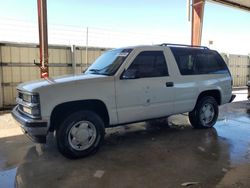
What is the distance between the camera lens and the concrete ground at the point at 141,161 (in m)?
3.74

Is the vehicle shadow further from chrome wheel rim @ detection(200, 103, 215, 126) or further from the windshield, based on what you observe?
the windshield

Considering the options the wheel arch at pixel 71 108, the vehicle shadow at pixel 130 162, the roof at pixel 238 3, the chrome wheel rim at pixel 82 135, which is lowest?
the vehicle shadow at pixel 130 162

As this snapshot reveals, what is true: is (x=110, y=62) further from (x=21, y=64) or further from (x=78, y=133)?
(x=21, y=64)

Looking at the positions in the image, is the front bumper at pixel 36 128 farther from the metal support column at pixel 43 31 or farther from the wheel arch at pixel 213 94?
the metal support column at pixel 43 31

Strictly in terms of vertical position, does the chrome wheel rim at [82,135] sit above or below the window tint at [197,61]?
below

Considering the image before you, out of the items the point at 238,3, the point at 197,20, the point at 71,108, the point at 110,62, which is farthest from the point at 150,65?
the point at 238,3

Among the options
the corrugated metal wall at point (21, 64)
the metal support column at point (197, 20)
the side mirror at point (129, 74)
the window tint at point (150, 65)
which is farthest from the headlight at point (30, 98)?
the metal support column at point (197, 20)

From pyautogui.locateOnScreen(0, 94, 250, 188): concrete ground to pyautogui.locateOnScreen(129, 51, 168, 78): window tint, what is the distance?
1.44 meters

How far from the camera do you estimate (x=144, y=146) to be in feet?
17.4

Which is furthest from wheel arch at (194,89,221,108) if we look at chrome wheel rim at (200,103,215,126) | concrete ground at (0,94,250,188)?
concrete ground at (0,94,250,188)

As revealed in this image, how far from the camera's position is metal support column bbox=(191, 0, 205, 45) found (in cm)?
1252

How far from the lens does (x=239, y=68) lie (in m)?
17.7

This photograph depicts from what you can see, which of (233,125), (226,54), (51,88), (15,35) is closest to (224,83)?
(233,125)

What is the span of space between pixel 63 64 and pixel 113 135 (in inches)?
204
